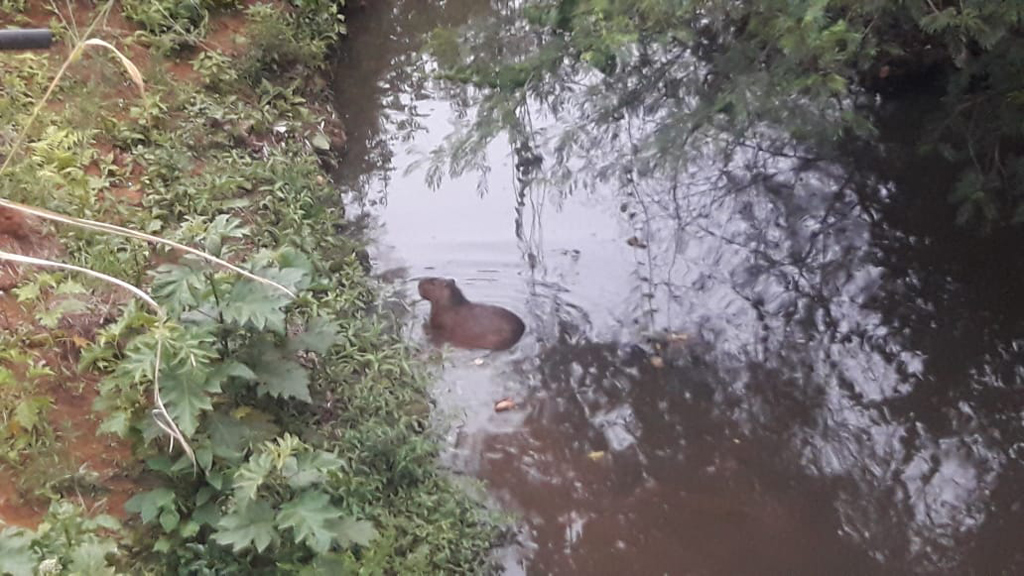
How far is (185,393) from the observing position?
8.09 feet

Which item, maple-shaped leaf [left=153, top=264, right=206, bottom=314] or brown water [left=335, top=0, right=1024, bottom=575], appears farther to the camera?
brown water [left=335, top=0, right=1024, bottom=575]

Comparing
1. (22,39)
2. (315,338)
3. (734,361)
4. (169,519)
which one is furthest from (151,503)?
(734,361)

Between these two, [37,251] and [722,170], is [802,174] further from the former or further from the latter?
[37,251]

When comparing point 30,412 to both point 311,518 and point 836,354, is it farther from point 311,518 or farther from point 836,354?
point 836,354

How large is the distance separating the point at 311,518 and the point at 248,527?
0.19 metres

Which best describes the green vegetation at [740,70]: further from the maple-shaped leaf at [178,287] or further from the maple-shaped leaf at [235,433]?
the maple-shaped leaf at [235,433]

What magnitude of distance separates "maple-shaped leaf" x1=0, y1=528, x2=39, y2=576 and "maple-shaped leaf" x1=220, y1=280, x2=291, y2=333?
2.78 feet

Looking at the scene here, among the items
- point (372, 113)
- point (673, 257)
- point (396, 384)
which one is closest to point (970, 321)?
point (673, 257)

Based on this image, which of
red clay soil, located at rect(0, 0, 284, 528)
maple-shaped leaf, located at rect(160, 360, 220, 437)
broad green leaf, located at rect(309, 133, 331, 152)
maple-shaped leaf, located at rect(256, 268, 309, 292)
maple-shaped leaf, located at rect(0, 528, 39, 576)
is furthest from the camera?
broad green leaf, located at rect(309, 133, 331, 152)

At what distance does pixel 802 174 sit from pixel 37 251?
3.73 m

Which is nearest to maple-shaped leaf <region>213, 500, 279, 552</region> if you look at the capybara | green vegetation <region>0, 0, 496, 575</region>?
green vegetation <region>0, 0, 496, 575</region>

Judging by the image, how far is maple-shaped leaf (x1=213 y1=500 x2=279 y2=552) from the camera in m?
2.32

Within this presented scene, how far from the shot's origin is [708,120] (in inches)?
132

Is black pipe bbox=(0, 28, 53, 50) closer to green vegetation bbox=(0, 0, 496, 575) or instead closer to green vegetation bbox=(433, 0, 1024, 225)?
green vegetation bbox=(0, 0, 496, 575)
